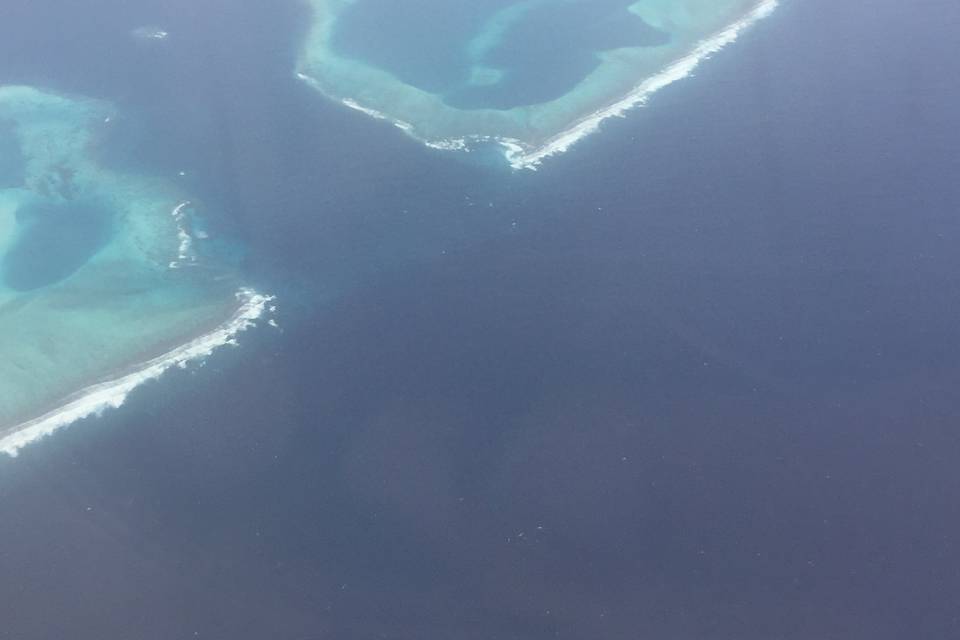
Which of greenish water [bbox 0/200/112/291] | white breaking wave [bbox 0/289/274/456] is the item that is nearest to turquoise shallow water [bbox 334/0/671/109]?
white breaking wave [bbox 0/289/274/456]

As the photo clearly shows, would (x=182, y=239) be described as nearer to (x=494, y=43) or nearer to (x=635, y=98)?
(x=494, y=43)

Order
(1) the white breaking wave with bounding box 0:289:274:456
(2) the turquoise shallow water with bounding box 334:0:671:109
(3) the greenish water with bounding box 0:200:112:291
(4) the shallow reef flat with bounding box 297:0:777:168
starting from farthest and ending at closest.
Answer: (2) the turquoise shallow water with bounding box 334:0:671:109
(4) the shallow reef flat with bounding box 297:0:777:168
(3) the greenish water with bounding box 0:200:112:291
(1) the white breaking wave with bounding box 0:289:274:456

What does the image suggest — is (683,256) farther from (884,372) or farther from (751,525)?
(751,525)

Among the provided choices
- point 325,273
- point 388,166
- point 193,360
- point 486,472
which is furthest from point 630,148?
point 193,360

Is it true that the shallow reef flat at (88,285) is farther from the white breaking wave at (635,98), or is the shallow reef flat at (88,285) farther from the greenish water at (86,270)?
the white breaking wave at (635,98)

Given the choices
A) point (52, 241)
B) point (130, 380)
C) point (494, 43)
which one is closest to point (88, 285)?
point (52, 241)

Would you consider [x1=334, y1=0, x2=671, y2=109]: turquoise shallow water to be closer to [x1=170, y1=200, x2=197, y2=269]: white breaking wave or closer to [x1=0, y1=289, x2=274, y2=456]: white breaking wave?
[x1=170, y1=200, x2=197, y2=269]: white breaking wave
